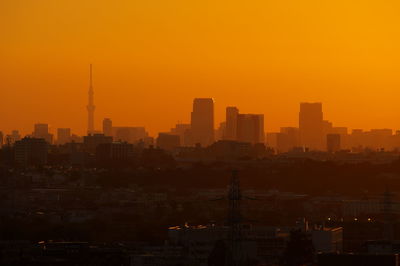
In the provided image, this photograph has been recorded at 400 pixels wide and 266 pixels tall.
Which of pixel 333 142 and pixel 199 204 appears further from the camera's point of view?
pixel 333 142

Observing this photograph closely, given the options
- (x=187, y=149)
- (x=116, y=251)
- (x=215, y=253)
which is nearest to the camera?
(x=215, y=253)

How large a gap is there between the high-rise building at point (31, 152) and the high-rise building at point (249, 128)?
75.2 ft

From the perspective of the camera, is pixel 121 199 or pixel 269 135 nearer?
pixel 121 199

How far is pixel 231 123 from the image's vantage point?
115 meters

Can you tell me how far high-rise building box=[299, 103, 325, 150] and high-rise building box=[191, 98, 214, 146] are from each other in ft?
18.2

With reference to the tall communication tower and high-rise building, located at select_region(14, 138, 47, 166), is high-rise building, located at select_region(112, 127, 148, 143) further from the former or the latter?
the tall communication tower

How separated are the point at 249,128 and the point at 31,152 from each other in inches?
1043

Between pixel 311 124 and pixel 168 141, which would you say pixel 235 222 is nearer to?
pixel 168 141

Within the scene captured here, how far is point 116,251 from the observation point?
39406mm

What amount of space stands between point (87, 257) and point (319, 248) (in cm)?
550

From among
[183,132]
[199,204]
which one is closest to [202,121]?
[183,132]

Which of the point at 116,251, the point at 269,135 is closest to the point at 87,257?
the point at 116,251

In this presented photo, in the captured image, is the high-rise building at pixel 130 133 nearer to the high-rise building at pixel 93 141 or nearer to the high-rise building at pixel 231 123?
the high-rise building at pixel 231 123

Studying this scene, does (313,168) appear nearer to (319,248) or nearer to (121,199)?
(121,199)
